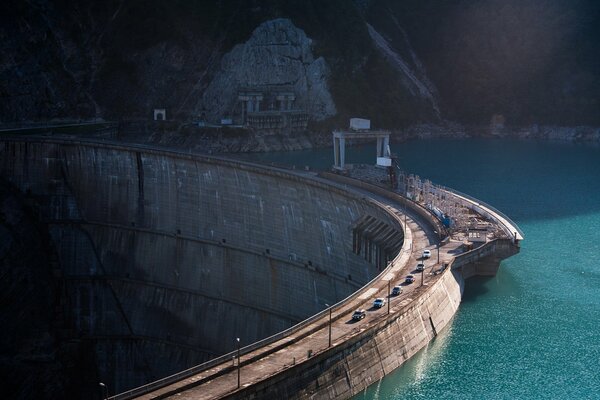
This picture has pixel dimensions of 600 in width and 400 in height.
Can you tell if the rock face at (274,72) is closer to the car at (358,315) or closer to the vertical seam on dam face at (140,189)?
the vertical seam on dam face at (140,189)

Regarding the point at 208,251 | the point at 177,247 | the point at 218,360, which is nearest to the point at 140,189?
the point at 177,247

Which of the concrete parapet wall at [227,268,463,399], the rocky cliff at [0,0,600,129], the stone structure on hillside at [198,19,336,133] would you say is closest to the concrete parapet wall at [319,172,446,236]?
the concrete parapet wall at [227,268,463,399]

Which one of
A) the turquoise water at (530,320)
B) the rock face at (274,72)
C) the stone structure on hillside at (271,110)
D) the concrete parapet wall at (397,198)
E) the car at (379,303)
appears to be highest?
the rock face at (274,72)

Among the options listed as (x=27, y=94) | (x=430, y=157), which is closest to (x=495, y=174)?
(x=430, y=157)

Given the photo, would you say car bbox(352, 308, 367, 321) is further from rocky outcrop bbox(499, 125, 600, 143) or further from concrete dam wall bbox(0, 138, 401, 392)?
rocky outcrop bbox(499, 125, 600, 143)

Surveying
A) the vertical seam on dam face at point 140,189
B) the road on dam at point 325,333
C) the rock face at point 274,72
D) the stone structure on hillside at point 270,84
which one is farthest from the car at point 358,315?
the rock face at point 274,72

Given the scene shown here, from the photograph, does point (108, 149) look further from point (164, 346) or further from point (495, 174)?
point (495, 174)
